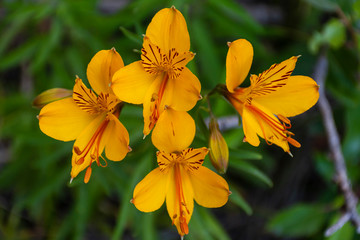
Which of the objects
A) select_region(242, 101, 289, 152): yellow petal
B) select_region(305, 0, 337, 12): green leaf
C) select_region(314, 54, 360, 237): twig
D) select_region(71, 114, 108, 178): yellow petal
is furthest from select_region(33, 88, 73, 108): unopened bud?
select_region(305, 0, 337, 12): green leaf

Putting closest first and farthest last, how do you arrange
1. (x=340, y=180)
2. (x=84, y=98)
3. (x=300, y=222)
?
(x=84, y=98)
(x=340, y=180)
(x=300, y=222)

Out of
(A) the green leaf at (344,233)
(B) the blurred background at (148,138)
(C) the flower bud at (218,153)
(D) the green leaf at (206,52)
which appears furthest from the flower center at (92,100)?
(A) the green leaf at (344,233)

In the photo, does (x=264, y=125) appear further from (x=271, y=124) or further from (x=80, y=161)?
(x=80, y=161)

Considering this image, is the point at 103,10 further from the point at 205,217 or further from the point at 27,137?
the point at 205,217

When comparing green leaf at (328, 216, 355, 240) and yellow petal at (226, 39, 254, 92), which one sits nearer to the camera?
yellow petal at (226, 39, 254, 92)

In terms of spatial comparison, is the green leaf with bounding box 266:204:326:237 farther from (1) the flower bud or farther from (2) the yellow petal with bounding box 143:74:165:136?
(2) the yellow petal with bounding box 143:74:165:136

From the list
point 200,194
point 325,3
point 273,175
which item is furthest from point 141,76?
→ point 273,175

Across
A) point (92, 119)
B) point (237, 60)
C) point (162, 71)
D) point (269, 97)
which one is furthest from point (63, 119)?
point (269, 97)
